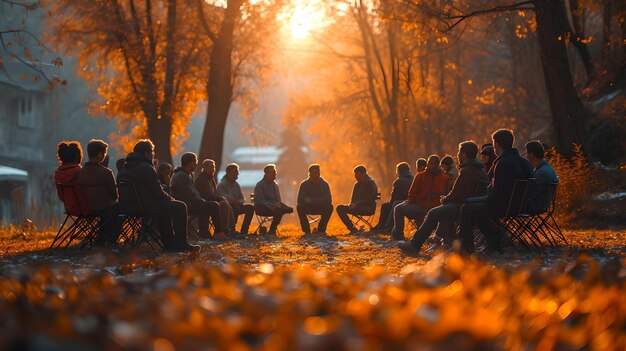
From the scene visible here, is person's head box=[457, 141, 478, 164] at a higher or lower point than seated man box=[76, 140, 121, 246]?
higher

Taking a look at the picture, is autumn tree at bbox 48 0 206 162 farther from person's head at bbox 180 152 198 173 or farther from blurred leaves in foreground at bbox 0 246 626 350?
blurred leaves in foreground at bbox 0 246 626 350

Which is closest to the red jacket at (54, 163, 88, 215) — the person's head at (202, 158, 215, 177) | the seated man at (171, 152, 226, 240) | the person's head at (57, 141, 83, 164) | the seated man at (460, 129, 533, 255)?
the person's head at (57, 141, 83, 164)

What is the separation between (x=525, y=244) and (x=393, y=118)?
22.7 m

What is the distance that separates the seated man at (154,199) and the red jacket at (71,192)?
67cm

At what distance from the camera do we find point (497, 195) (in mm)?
11375

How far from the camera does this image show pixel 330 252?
13398 mm

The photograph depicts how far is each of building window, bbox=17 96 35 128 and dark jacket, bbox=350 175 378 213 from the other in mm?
28139

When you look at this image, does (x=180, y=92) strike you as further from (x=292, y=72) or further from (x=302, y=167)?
(x=302, y=167)

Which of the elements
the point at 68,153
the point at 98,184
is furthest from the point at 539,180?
the point at 68,153

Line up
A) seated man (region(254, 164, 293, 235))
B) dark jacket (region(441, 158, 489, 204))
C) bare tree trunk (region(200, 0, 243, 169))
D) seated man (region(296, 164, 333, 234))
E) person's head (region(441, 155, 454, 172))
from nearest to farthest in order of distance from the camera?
dark jacket (region(441, 158, 489, 204)) < person's head (region(441, 155, 454, 172)) < seated man (region(254, 164, 293, 235)) < seated man (region(296, 164, 333, 234)) < bare tree trunk (region(200, 0, 243, 169))

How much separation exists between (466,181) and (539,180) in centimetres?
106

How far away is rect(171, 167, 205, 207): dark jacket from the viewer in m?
15.9

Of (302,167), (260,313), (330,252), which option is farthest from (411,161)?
(302,167)

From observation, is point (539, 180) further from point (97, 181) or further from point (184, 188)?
point (184, 188)
